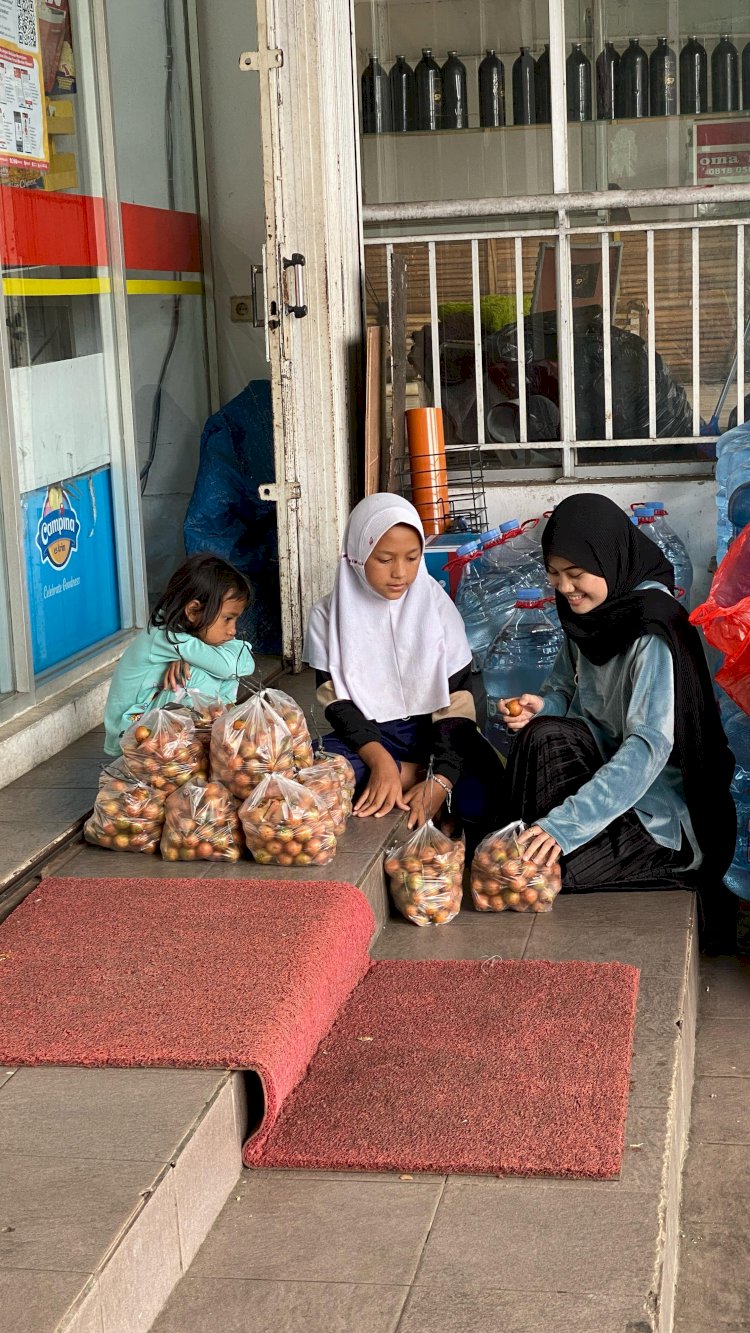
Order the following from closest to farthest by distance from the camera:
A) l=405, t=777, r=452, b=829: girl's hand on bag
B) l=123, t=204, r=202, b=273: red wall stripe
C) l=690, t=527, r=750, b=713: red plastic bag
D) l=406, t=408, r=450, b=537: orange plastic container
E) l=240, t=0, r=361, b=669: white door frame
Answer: l=690, t=527, r=750, b=713: red plastic bag < l=405, t=777, r=452, b=829: girl's hand on bag < l=240, t=0, r=361, b=669: white door frame < l=123, t=204, r=202, b=273: red wall stripe < l=406, t=408, r=450, b=537: orange plastic container

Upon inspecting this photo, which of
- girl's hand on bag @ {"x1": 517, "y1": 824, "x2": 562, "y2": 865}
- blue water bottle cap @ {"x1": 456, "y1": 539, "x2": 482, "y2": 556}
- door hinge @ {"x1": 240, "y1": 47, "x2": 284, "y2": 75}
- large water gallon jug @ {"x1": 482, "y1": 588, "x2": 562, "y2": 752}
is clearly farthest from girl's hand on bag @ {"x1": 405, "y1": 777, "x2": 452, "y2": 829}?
door hinge @ {"x1": 240, "y1": 47, "x2": 284, "y2": 75}

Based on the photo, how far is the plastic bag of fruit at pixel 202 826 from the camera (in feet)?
11.7

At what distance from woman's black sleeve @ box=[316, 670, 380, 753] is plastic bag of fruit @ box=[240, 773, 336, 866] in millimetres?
506

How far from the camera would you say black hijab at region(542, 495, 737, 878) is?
11.5 feet

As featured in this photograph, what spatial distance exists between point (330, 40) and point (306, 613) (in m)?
2.16

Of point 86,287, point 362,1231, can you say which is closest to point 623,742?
point 362,1231

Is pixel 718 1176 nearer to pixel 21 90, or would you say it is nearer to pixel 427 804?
pixel 427 804

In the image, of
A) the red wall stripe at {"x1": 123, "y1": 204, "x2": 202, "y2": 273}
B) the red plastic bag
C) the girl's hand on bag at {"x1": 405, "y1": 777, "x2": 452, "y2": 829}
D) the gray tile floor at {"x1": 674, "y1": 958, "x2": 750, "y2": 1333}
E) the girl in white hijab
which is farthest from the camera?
the red wall stripe at {"x1": 123, "y1": 204, "x2": 202, "y2": 273}

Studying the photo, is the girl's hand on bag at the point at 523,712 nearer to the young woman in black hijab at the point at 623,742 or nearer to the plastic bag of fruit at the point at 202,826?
the young woman in black hijab at the point at 623,742

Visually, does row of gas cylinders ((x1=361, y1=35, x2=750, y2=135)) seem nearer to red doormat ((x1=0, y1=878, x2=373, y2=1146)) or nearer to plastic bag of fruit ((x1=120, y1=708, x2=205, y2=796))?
plastic bag of fruit ((x1=120, y1=708, x2=205, y2=796))

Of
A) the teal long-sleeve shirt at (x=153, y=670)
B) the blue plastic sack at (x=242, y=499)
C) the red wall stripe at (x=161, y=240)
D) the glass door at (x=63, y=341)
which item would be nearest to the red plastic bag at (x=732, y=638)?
the teal long-sleeve shirt at (x=153, y=670)

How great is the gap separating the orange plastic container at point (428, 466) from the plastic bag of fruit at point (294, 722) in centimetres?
221

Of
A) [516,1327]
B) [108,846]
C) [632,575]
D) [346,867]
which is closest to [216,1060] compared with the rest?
[516,1327]

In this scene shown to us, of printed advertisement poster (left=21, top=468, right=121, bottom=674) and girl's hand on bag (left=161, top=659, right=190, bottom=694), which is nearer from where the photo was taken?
girl's hand on bag (left=161, top=659, right=190, bottom=694)
